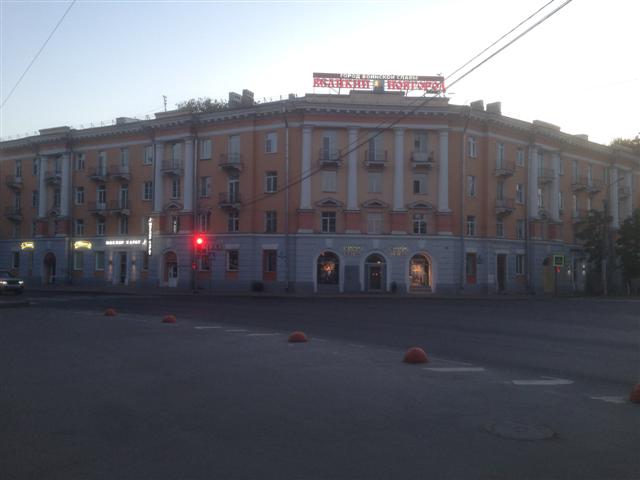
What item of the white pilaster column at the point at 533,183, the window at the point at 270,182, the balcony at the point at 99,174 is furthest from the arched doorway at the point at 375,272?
the balcony at the point at 99,174

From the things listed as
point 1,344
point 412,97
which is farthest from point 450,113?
point 1,344

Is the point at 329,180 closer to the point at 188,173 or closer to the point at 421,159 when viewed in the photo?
the point at 421,159

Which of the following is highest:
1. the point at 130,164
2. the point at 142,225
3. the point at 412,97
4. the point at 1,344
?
the point at 412,97

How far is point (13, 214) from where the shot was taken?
188ft

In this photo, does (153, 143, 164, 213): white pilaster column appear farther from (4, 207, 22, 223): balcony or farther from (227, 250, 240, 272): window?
(4, 207, 22, 223): balcony

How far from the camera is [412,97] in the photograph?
146ft

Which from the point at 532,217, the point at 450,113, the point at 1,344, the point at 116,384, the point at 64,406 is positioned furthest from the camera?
the point at 532,217

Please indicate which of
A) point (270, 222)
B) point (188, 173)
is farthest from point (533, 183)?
point (188, 173)

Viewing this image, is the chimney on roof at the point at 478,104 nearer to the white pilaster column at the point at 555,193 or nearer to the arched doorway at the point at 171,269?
the white pilaster column at the point at 555,193

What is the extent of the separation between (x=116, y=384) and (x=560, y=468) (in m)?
6.34

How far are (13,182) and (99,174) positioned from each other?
38.9ft

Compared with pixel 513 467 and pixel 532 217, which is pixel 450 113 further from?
pixel 513 467

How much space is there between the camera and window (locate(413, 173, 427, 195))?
44.8 metres

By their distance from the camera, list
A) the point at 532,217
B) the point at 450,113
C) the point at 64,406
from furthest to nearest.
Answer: the point at 532,217 → the point at 450,113 → the point at 64,406
